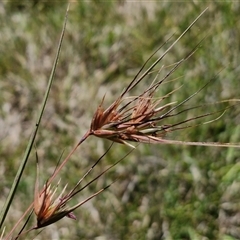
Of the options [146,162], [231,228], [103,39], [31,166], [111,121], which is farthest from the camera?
[103,39]

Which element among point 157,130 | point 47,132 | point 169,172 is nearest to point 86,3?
point 47,132

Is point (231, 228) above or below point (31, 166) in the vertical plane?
below

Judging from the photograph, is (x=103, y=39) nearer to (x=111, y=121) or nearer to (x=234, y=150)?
(x=234, y=150)

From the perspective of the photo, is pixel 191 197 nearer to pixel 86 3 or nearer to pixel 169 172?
pixel 169 172

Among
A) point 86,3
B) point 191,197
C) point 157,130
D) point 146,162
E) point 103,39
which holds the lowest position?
point 157,130

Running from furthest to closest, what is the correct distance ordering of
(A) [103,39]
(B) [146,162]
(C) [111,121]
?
(A) [103,39] < (B) [146,162] < (C) [111,121]

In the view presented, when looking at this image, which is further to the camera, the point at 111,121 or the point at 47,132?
the point at 47,132

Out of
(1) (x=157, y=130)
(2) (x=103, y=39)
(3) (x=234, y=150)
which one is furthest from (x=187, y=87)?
(1) (x=157, y=130)
